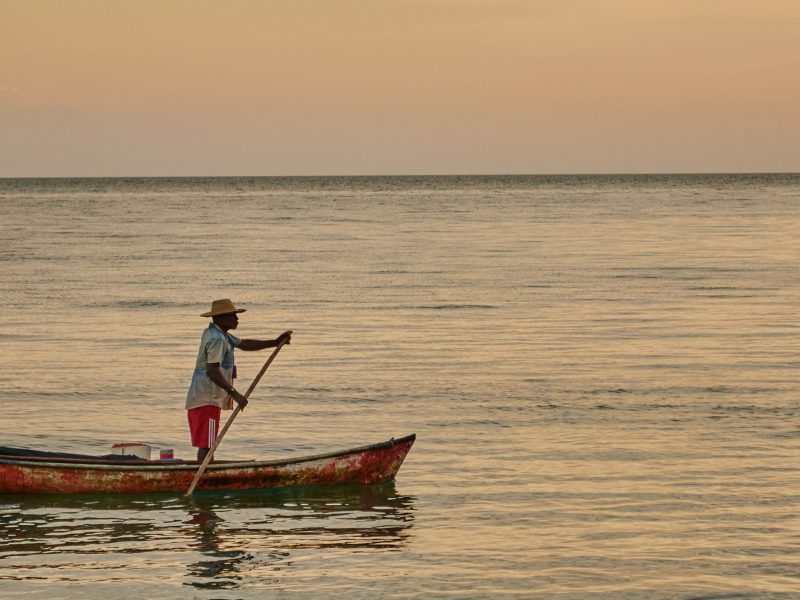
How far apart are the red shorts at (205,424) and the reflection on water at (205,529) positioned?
50cm

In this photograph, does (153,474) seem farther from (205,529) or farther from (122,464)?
(205,529)

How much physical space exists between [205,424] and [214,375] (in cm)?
53

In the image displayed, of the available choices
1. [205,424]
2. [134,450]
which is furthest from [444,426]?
[134,450]

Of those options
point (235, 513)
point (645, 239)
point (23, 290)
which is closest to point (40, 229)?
point (645, 239)

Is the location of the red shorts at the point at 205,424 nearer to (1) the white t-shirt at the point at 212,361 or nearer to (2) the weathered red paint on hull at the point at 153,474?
(1) the white t-shirt at the point at 212,361

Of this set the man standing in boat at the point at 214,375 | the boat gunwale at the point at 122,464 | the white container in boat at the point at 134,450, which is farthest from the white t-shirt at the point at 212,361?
the white container in boat at the point at 134,450

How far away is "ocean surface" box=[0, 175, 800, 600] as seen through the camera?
10133mm

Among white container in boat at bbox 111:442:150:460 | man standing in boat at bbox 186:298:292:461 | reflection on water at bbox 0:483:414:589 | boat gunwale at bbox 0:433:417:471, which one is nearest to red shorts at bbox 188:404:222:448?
man standing in boat at bbox 186:298:292:461

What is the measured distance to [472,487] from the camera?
42.0 ft

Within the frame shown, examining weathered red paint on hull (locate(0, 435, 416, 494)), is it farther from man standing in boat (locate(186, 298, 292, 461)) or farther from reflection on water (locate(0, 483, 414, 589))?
man standing in boat (locate(186, 298, 292, 461))

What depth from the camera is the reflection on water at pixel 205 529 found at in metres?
10.3

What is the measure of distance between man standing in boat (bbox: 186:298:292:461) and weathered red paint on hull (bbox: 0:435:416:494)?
34 cm

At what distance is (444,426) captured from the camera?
16.0 metres

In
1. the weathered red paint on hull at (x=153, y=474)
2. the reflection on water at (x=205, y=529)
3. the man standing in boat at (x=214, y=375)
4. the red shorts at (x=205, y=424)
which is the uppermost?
the man standing in boat at (x=214, y=375)
